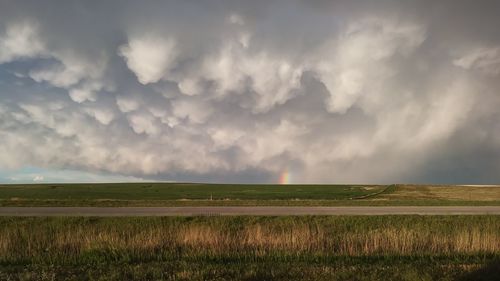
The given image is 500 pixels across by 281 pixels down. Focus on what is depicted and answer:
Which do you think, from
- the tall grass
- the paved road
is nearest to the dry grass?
the paved road

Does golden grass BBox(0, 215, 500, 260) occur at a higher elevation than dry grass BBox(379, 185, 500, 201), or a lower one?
higher

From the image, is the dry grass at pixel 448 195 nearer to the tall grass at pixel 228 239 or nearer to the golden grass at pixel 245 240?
the tall grass at pixel 228 239

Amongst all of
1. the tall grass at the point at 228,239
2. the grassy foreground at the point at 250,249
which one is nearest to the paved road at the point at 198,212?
the grassy foreground at the point at 250,249

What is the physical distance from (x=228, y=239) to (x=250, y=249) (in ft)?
7.22

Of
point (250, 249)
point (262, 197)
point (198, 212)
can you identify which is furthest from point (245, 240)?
point (262, 197)

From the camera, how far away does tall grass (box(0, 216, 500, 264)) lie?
1848 cm

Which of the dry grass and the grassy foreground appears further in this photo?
the dry grass

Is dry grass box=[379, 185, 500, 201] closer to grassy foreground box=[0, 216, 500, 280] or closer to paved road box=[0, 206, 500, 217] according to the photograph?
paved road box=[0, 206, 500, 217]

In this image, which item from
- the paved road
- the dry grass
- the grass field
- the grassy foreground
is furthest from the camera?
the dry grass

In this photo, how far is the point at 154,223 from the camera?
26.7m

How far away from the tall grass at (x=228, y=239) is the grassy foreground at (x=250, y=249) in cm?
5

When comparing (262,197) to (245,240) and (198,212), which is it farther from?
(245,240)

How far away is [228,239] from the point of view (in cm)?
2183

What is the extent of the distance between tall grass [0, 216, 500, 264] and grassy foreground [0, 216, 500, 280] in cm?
5
